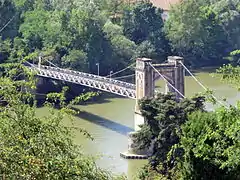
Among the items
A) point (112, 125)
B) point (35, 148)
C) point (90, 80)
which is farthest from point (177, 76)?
point (35, 148)

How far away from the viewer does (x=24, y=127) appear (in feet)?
19.3

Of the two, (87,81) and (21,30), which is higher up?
(21,30)

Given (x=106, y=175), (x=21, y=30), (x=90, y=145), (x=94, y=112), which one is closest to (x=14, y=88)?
(x=106, y=175)

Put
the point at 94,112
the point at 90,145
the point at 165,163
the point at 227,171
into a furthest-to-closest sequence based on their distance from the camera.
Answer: the point at 94,112, the point at 90,145, the point at 165,163, the point at 227,171

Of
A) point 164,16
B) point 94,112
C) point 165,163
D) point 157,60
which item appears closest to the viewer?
point 165,163

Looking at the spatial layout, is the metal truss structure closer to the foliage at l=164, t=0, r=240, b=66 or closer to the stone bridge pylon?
the stone bridge pylon

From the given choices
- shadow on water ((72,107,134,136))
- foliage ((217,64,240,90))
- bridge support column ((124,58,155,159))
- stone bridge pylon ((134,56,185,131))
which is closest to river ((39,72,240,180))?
shadow on water ((72,107,134,136))

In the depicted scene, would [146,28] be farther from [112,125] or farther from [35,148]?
[35,148]

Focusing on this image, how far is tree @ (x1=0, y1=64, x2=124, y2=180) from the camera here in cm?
534

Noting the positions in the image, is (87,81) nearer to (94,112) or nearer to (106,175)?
(94,112)

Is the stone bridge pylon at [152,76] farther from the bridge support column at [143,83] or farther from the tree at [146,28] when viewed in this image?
the tree at [146,28]

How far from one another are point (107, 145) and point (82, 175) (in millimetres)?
14317

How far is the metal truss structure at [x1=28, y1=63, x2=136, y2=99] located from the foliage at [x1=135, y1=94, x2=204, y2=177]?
513 cm

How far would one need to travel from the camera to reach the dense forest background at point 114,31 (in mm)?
30484
